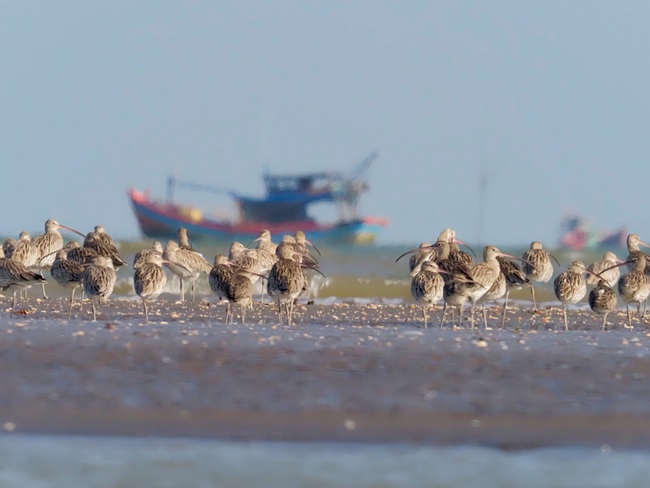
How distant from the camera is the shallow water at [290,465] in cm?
761

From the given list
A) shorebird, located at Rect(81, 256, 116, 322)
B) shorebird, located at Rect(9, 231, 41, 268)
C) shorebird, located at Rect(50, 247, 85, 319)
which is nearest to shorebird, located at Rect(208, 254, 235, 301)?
shorebird, located at Rect(81, 256, 116, 322)

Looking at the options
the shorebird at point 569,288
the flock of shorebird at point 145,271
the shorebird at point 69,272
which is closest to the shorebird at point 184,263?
the flock of shorebird at point 145,271

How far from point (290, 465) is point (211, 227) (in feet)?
229

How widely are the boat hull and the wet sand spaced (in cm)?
6298

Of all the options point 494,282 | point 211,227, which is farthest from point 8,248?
point 211,227

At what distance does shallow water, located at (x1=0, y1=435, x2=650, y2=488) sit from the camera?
7605 mm

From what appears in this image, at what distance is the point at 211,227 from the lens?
77312 mm

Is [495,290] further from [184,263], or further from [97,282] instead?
[184,263]

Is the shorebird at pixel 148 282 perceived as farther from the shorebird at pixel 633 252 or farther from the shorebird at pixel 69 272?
the shorebird at pixel 633 252

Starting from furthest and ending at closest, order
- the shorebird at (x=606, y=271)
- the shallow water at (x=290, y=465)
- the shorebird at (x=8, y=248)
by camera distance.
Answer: the shorebird at (x=8, y=248), the shorebird at (x=606, y=271), the shallow water at (x=290, y=465)

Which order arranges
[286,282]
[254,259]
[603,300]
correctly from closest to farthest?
[603,300] < [286,282] < [254,259]

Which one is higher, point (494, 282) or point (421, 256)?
point (421, 256)

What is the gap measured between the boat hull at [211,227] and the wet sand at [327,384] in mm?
62985

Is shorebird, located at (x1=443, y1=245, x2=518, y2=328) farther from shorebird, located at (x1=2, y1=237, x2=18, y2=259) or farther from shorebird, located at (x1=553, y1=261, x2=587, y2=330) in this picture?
shorebird, located at (x1=2, y1=237, x2=18, y2=259)
